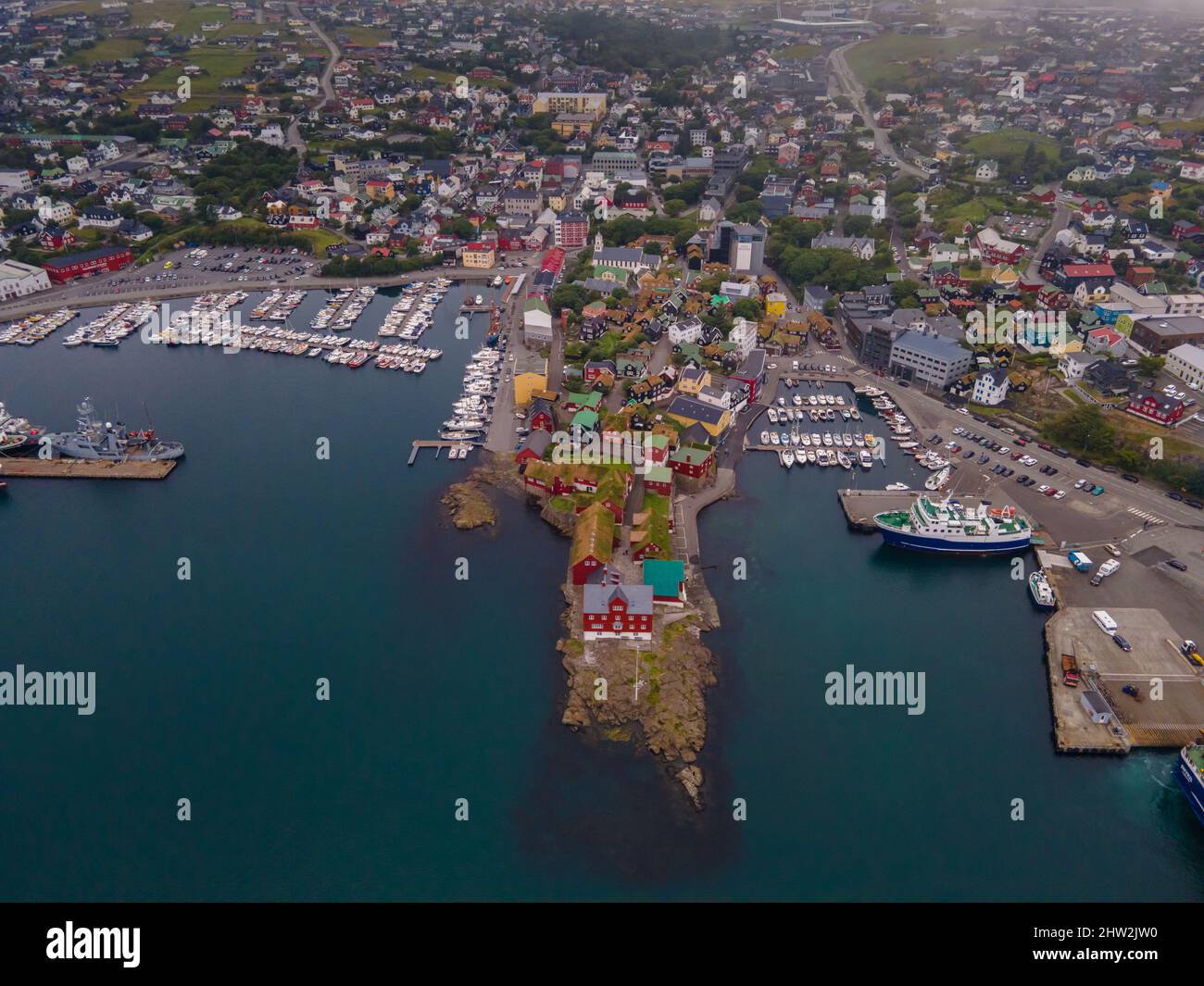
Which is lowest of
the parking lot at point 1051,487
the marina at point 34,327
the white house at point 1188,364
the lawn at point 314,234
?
the parking lot at point 1051,487

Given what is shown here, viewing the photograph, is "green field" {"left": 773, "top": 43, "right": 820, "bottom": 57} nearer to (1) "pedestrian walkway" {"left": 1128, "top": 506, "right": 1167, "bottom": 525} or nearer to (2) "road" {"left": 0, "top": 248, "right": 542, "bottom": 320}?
(2) "road" {"left": 0, "top": 248, "right": 542, "bottom": 320}

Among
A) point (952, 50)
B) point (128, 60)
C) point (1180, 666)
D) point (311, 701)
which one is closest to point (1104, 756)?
point (1180, 666)

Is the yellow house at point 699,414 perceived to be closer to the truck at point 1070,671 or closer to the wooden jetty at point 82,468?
the truck at point 1070,671

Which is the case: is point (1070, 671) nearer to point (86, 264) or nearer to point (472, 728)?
point (472, 728)

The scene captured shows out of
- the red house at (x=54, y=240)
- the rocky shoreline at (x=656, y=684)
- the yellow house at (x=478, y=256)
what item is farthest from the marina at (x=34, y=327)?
the rocky shoreline at (x=656, y=684)

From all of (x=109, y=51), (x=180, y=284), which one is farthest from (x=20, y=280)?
(x=109, y=51)

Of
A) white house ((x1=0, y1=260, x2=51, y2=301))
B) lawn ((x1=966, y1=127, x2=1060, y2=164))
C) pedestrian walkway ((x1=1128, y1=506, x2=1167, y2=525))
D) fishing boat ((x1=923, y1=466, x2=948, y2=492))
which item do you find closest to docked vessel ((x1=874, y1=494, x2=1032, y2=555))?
fishing boat ((x1=923, y1=466, x2=948, y2=492))
